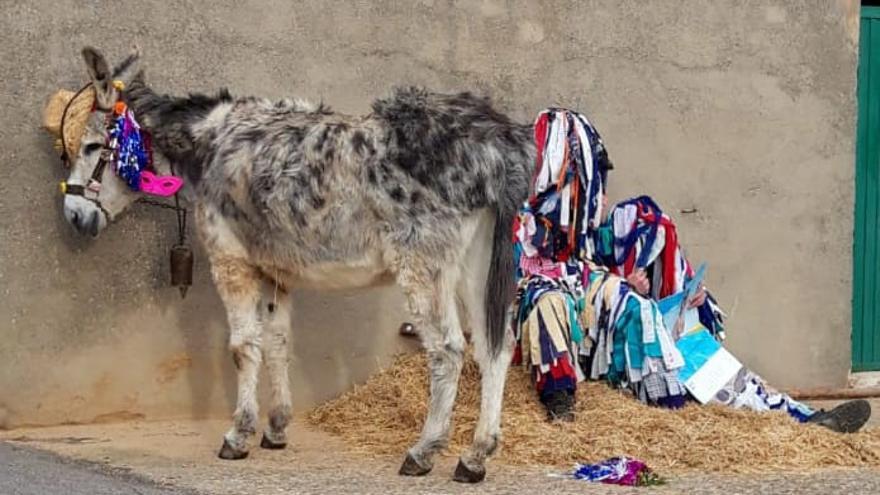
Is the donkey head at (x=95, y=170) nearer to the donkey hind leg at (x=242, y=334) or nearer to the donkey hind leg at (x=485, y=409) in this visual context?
the donkey hind leg at (x=242, y=334)

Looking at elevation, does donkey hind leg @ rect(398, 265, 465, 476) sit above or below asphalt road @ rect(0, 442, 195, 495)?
above

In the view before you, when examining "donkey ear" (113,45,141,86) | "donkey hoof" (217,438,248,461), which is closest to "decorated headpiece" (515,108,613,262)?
"donkey hoof" (217,438,248,461)

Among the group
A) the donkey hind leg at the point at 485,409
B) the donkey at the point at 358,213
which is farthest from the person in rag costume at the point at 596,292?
the donkey hind leg at the point at 485,409

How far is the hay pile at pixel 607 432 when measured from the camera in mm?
7340

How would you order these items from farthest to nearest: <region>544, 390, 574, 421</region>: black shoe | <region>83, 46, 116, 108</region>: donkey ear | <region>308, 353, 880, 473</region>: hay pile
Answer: <region>544, 390, 574, 421</region>: black shoe
<region>83, 46, 116, 108</region>: donkey ear
<region>308, 353, 880, 473</region>: hay pile

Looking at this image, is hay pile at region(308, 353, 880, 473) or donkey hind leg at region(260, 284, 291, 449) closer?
hay pile at region(308, 353, 880, 473)

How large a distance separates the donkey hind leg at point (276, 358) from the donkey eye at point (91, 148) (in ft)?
3.75

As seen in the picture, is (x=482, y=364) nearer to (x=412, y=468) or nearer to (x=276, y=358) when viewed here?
(x=412, y=468)

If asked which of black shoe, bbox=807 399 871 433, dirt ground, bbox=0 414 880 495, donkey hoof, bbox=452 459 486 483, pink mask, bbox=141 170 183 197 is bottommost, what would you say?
dirt ground, bbox=0 414 880 495

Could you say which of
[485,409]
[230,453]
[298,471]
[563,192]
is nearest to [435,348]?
Result: [485,409]

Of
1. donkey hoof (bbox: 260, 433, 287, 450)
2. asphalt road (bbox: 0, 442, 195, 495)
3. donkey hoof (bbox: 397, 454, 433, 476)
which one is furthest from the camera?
donkey hoof (bbox: 260, 433, 287, 450)

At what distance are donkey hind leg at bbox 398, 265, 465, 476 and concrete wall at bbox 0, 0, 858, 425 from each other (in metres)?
1.79

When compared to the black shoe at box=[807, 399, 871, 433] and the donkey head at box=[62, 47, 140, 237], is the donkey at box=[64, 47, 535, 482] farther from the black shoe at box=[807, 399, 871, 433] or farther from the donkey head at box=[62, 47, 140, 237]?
the black shoe at box=[807, 399, 871, 433]

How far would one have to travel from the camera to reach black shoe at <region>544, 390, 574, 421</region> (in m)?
7.82
